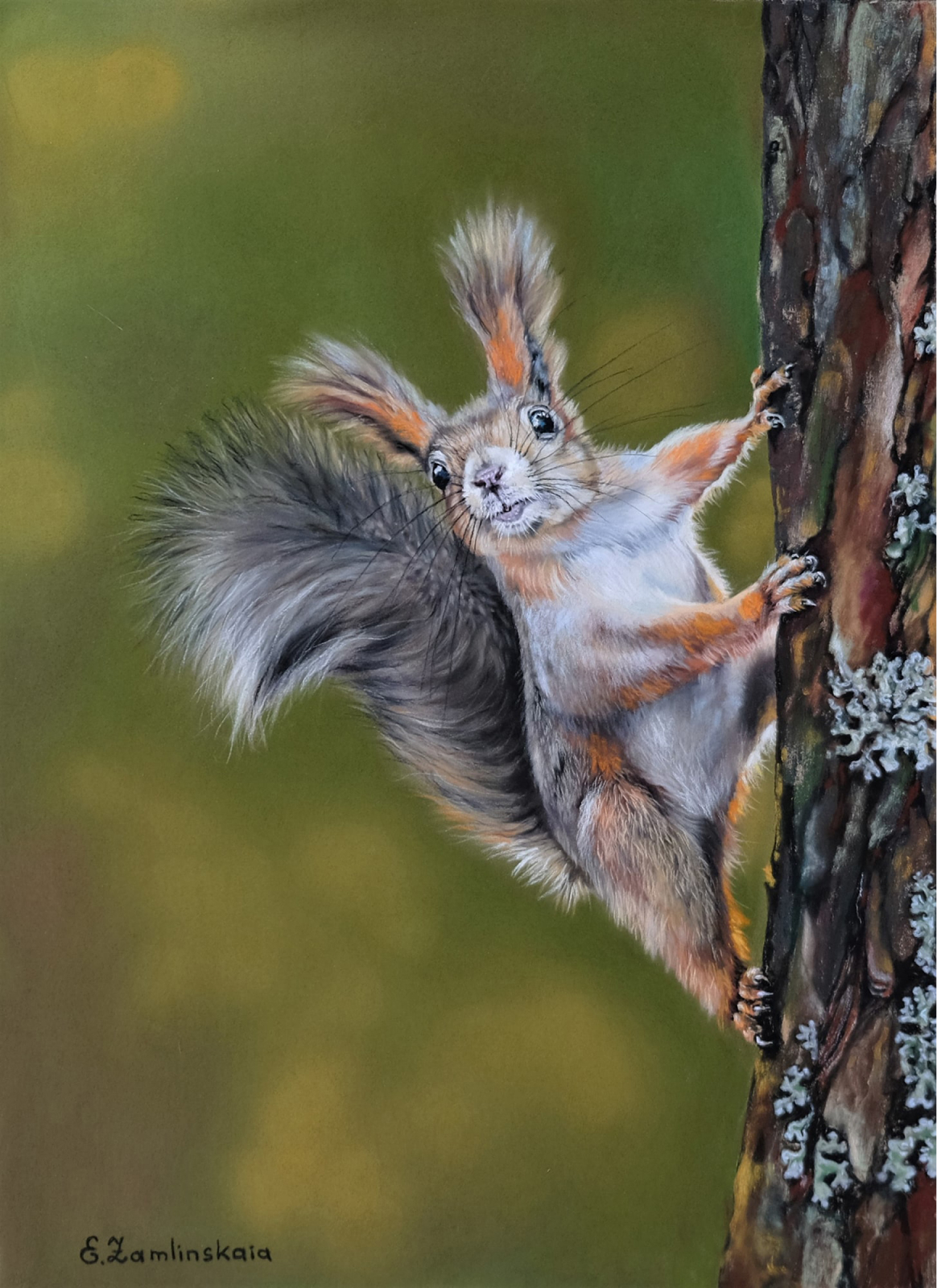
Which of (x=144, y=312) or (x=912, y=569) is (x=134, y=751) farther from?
(x=912, y=569)

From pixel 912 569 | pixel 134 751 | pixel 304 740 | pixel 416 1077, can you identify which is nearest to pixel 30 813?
pixel 134 751

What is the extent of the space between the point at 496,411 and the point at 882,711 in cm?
63

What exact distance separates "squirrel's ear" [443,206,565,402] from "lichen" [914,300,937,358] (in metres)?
0.46

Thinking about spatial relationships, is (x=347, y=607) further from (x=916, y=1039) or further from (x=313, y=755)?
(x=916, y=1039)

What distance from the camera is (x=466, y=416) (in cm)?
129

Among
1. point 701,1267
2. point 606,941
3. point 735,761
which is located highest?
point 735,761

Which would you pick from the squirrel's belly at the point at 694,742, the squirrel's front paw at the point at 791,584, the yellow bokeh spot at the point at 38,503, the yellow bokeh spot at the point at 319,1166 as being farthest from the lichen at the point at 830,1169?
the yellow bokeh spot at the point at 38,503

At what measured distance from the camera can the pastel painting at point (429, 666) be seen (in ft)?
4.21

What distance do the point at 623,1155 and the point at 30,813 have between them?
934 mm

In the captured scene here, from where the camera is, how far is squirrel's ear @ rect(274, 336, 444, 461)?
4.25 feet

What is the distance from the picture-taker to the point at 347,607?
1.32 metres

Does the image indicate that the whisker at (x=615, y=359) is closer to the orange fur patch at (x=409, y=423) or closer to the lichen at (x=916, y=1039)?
the orange fur patch at (x=409, y=423)

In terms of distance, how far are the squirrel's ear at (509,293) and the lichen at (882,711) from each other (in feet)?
1.79
